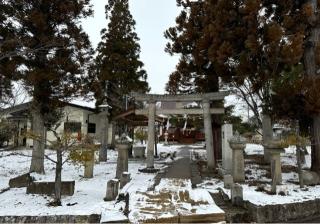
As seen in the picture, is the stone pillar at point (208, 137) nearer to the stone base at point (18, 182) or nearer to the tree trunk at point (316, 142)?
the tree trunk at point (316, 142)

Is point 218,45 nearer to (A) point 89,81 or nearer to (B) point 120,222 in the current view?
(A) point 89,81

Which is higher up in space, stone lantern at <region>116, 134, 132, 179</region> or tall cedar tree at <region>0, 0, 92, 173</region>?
tall cedar tree at <region>0, 0, 92, 173</region>

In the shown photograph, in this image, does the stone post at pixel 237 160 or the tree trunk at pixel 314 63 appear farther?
the tree trunk at pixel 314 63

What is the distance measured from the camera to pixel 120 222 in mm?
5875

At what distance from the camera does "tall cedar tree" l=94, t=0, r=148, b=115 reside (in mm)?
21234

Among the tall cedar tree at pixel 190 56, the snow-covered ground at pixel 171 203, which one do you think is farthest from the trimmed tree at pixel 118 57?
the snow-covered ground at pixel 171 203

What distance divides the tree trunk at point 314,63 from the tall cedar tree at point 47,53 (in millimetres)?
9114

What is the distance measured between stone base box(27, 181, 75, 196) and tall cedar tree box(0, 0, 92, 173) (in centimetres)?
281

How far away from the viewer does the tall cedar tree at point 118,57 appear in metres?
21.2

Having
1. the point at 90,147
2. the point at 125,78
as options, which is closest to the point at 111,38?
the point at 125,78

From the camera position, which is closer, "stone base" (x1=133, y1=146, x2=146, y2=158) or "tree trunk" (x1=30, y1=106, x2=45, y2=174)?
"tree trunk" (x1=30, y1=106, x2=45, y2=174)

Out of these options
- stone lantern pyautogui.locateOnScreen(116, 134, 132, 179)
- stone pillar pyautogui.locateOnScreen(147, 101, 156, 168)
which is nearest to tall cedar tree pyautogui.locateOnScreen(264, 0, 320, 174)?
stone pillar pyautogui.locateOnScreen(147, 101, 156, 168)

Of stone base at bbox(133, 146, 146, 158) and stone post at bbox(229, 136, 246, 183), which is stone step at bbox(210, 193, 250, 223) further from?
stone base at bbox(133, 146, 146, 158)

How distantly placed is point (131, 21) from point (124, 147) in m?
14.7
